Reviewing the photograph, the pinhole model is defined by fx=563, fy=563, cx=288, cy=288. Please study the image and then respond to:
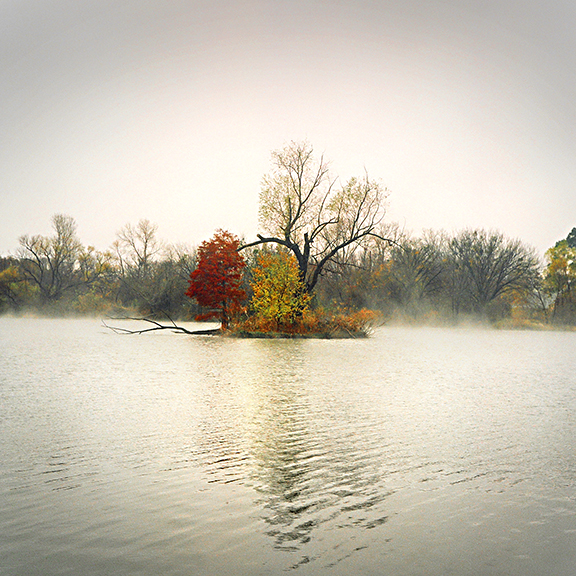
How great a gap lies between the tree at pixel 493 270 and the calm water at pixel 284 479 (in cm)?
3922

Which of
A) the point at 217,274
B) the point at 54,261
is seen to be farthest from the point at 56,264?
the point at 217,274

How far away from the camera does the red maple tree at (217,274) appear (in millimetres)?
31734

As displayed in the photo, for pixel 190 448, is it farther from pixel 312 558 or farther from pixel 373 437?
pixel 312 558

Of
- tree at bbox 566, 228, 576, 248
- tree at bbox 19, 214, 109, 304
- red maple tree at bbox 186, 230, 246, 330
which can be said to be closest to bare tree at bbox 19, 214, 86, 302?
tree at bbox 19, 214, 109, 304

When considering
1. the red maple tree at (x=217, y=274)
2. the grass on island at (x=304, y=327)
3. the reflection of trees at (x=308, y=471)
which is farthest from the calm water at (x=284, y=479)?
the red maple tree at (x=217, y=274)

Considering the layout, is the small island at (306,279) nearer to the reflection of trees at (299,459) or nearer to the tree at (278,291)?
the tree at (278,291)

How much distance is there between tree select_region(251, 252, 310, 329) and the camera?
29641 millimetres

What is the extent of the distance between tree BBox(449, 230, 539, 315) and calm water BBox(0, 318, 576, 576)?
39223 millimetres

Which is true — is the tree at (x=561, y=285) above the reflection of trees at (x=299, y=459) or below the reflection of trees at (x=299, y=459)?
above

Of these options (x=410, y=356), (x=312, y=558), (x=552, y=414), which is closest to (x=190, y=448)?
(x=312, y=558)

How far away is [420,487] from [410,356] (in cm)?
1608

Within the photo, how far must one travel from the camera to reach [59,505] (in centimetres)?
473

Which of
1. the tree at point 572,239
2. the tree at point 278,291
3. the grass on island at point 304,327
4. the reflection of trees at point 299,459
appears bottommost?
the reflection of trees at point 299,459

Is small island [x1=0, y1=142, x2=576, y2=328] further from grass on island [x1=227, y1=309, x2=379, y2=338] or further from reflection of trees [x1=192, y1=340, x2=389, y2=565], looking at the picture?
reflection of trees [x1=192, y1=340, x2=389, y2=565]
